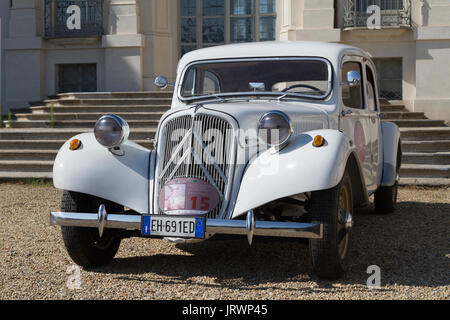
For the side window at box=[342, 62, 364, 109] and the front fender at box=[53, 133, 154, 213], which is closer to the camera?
the front fender at box=[53, 133, 154, 213]

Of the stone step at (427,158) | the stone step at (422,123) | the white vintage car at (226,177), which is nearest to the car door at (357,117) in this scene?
the white vintage car at (226,177)

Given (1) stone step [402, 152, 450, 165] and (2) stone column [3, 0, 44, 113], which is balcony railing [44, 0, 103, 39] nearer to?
(2) stone column [3, 0, 44, 113]

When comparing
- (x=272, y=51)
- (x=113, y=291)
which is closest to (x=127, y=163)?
(x=113, y=291)

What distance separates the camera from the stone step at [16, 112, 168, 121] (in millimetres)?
11281

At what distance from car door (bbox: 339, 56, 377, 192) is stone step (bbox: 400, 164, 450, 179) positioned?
3696mm

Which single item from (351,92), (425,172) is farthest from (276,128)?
(425,172)

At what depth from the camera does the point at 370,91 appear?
20.3 feet

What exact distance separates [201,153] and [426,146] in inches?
269

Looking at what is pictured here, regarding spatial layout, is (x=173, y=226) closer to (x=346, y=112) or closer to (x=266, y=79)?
(x=266, y=79)

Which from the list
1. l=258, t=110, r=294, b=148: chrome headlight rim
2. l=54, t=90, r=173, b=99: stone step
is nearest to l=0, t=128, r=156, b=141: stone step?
l=54, t=90, r=173, b=99: stone step

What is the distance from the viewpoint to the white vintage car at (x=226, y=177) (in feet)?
13.0

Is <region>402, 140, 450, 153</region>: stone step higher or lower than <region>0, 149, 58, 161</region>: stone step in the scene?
higher

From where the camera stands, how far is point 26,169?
33.1 feet

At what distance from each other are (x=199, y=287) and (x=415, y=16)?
9.65 m
